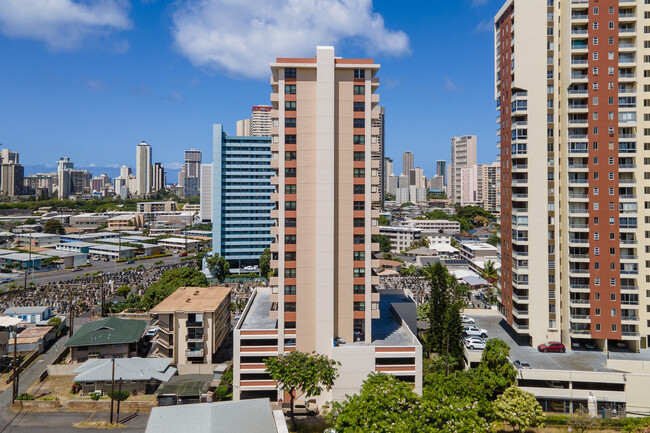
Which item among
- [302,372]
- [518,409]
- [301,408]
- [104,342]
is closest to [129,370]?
[104,342]

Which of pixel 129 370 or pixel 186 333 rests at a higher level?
pixel 186 333

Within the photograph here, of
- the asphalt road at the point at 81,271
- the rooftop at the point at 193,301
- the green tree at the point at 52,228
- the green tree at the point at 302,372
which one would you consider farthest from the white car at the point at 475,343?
the green tree at the point at 52,228

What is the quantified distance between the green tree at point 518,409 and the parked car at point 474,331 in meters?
14.8

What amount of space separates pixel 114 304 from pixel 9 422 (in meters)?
35.3

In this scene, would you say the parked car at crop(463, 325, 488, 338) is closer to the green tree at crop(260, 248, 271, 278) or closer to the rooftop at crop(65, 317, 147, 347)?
the rooftop at crop(65, 317, 147, 347)

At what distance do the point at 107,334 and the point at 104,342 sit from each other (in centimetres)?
105

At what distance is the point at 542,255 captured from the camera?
150 feet

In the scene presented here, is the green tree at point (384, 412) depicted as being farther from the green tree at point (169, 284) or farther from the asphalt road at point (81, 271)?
the asphalt road at point (81, 271)

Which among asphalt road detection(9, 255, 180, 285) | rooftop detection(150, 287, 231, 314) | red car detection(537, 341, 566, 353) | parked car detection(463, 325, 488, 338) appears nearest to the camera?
red car detection(537, 341, 566, 353)

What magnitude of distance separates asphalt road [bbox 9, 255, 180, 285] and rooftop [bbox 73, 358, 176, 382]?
57578 millimetres

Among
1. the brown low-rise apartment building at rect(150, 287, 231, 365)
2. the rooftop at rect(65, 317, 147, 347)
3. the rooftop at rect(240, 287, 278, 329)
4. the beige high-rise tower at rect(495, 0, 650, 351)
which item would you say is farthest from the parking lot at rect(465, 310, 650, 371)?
the rooftop at rect(65, 317, 147, 347)

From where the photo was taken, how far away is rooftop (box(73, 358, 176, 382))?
4097cm

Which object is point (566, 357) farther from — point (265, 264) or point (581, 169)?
point (265, 264)

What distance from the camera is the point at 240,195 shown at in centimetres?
10388
